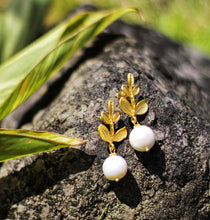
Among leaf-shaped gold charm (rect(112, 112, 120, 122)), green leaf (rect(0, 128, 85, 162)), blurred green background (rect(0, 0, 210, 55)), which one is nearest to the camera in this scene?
green leaf (rect(0, 128, 85, 162))

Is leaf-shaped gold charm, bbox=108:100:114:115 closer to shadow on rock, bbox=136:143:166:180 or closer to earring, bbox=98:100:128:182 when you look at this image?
earring, bbox=98:100:128:182

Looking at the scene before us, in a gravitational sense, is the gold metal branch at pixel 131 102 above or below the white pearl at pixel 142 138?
above

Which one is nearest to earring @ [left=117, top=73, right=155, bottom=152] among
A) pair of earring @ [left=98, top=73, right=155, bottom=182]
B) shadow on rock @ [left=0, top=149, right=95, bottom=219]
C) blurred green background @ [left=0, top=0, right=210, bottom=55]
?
pair of earring @ [left=98, top=73, right=155, bottom=182]

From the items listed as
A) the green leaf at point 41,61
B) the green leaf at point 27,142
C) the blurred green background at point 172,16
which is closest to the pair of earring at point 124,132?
the green leaf at point 27,142

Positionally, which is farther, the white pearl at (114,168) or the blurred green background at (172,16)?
the blurred green background at (172,16)

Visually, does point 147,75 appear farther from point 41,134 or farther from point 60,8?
point 60,8

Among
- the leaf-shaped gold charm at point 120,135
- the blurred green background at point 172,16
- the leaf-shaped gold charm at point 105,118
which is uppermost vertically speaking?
the blurred green background at point 172,16

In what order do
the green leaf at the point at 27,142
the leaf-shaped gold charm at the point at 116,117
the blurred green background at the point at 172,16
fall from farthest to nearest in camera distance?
1. the blurred green background at the point at 172,16
2. the leaf-shaped gold charm at the point at 116,117
3. the green leaf at the point at 27,142

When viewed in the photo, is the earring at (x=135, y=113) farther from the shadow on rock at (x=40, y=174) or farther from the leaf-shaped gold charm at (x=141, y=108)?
the shadow on rock at (x=40, y=174)
